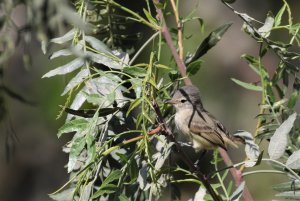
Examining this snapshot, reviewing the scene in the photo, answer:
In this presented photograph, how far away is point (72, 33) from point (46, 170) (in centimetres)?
350

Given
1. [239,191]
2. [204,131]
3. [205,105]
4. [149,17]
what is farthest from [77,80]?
[205,105]

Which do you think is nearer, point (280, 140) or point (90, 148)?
point (90, 148)

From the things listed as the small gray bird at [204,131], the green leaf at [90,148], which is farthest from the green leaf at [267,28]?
the green leaf at [90,148]

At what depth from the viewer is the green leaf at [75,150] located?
1377mm

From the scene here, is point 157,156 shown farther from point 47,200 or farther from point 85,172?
point 47,200

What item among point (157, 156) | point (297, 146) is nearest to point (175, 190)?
point (157, 156)

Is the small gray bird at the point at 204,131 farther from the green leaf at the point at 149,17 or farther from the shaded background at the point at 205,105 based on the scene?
the shaded background at the point at 205,105

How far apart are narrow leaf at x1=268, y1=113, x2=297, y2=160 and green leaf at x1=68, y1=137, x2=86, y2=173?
44 centimetres

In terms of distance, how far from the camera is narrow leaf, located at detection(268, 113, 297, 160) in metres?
1.56

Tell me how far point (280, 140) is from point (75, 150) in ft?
1.56

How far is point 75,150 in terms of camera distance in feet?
4.54

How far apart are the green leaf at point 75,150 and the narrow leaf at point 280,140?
0.44 metres

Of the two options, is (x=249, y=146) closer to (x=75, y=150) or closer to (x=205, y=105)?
(x=75, y=150)

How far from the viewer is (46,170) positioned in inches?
197
